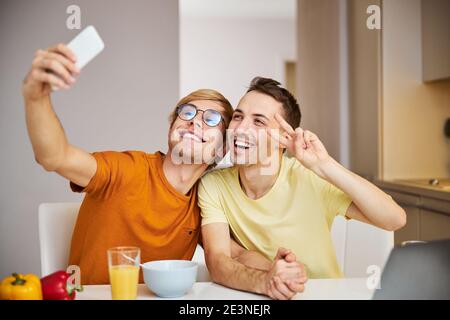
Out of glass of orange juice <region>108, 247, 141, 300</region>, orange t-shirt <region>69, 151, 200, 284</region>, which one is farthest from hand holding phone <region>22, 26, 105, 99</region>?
orange t-shirt <region>69, 151, 200, 284</region>

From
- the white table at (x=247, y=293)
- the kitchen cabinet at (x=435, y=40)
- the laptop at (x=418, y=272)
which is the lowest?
the white table at (x=247, y=293)

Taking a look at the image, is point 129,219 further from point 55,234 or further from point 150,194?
point 55,234

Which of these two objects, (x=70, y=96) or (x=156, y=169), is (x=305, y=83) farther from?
(x=156, y=169)

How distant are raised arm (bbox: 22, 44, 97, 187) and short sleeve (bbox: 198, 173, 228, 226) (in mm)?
275

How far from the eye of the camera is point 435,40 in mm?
2766

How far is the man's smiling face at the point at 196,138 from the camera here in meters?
1.33

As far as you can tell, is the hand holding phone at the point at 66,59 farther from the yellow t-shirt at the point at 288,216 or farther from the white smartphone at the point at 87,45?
the yellow t-shirt at the point at 288,216

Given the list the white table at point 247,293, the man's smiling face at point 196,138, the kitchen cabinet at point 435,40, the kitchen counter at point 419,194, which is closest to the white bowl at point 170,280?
the white table at point 247,293

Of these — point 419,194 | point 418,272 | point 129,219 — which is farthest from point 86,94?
point 418,272

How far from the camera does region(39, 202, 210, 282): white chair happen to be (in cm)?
137

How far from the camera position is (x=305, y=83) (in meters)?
4.05

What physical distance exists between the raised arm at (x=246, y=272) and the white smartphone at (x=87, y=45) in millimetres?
504

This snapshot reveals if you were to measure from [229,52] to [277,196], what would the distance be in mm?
5169
